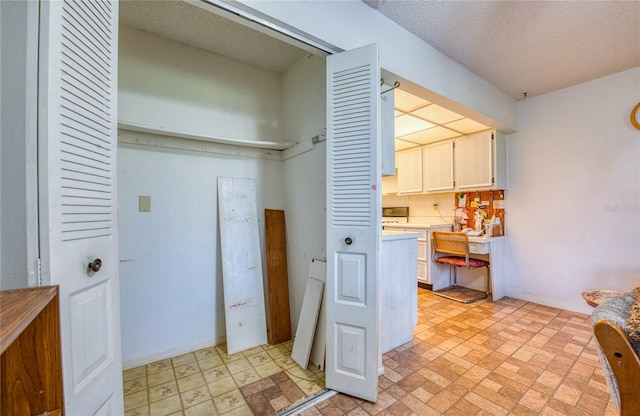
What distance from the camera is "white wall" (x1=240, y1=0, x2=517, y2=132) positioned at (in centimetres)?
154

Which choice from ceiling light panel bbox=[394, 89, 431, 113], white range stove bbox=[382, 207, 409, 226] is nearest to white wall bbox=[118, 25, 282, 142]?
ceiling light panel bbox=[394, 89, 431, 113]

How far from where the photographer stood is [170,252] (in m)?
2.12

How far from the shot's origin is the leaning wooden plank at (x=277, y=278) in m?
2.34

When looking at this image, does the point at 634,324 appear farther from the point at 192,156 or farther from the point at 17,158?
the point at 192,156

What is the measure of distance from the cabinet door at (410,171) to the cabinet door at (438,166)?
101 mm

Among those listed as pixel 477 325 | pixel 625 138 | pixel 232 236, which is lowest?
pixel 477 325

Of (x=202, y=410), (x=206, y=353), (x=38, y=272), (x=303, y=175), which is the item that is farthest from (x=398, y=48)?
(x=206, y=353)

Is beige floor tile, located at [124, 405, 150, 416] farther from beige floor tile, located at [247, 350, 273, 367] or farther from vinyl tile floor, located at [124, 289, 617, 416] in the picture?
beige floor tile, located at [247, 350, 273, 367]

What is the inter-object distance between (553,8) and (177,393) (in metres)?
3.65

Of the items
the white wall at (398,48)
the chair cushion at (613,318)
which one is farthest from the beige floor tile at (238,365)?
the white wall at (398,48)

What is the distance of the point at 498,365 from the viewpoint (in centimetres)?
195

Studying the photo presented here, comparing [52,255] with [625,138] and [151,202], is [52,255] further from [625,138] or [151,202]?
[625,138]

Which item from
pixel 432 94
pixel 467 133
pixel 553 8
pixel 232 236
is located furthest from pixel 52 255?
pixel 467 133

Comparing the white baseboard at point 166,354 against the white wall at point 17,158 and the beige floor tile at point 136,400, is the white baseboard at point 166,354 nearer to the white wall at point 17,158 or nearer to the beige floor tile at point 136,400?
the beige floor tile at point 136,400
